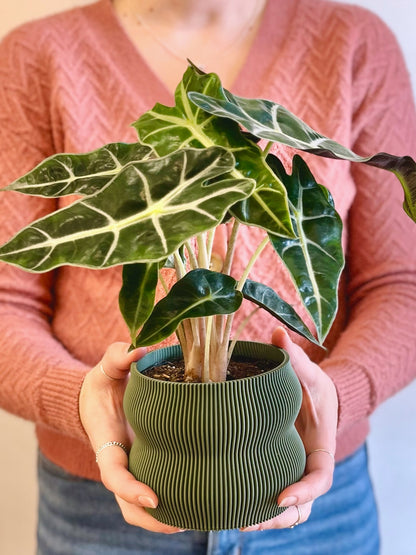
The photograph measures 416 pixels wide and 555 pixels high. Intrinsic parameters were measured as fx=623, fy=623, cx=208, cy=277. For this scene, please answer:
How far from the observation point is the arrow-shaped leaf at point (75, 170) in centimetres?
48

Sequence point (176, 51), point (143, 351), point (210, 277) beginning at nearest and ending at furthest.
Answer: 1. point (210, 277)
2. point (143, 351)
3. point (176, 51)

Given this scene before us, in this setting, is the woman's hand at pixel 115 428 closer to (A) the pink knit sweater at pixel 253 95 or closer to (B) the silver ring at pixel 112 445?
(B) the silver ring at pixel 112 445

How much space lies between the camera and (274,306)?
0.54m

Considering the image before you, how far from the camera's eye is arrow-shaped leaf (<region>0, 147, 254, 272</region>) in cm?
36

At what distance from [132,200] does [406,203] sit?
0.21 meters

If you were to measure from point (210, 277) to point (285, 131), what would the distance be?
12 centimetres

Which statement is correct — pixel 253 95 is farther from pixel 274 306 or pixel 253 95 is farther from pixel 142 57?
pixel 274 306

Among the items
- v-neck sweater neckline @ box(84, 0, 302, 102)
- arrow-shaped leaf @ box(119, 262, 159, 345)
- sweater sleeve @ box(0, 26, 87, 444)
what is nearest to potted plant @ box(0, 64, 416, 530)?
arrow-shaped leaf @ box(119, 262, 159, 345)

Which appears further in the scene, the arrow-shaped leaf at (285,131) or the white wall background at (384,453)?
the white wall background at (384,453)

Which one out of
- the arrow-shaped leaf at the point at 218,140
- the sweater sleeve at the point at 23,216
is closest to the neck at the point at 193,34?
the sweater sleeve at the point at 23,216

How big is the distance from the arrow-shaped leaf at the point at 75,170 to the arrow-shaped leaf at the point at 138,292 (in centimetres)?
8

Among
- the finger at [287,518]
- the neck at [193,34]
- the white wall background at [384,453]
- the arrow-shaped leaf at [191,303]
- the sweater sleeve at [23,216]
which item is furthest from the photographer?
the white wall background at [384,453]

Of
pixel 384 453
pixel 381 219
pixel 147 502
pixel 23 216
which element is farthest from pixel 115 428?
pixel 384 453

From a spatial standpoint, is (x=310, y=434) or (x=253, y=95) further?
(x=253, y=95)
